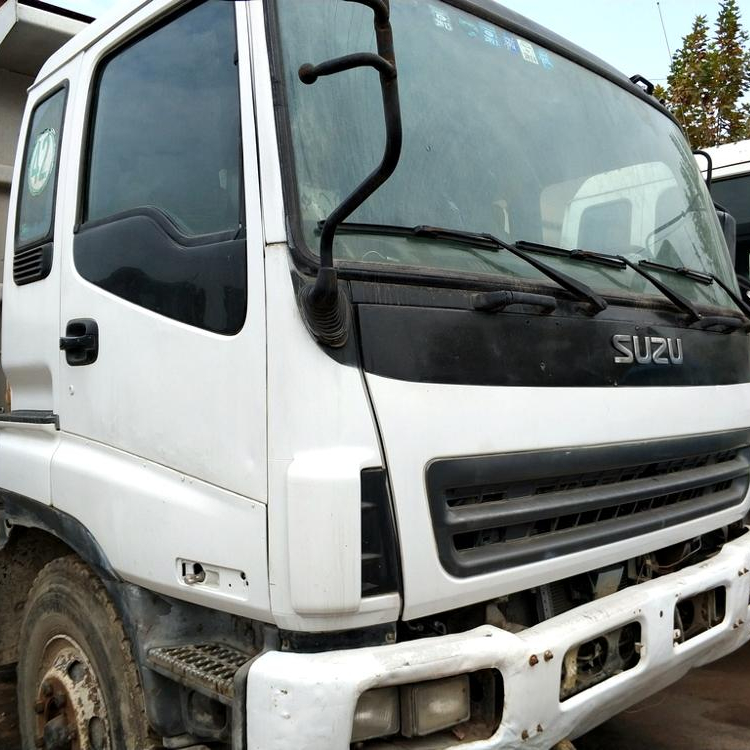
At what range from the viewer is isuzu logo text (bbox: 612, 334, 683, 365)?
8.19ft

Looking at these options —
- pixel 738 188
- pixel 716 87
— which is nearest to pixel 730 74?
pixel 716 87

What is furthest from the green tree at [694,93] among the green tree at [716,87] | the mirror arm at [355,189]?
the mirror arm at [355,189]

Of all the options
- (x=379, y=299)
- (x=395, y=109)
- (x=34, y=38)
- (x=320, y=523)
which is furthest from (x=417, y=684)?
(x=34, y=38)

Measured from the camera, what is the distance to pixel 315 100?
84.0 inches

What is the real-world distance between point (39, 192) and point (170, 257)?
995 mm

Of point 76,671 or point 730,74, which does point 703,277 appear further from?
point 730,74

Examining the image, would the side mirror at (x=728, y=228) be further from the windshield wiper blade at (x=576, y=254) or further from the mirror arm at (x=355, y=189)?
the mirror arm at (x=355, y=189)

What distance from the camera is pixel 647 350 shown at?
2.58 meters

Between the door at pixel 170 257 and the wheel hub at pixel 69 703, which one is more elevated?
the door at pixel 170 257

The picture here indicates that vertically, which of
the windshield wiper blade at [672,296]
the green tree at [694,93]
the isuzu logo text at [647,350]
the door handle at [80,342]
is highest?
the green tree at [694,93]

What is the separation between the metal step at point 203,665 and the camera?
6.42 ft

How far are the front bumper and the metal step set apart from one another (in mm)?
137

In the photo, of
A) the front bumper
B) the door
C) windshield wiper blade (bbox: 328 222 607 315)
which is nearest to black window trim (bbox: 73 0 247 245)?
the door

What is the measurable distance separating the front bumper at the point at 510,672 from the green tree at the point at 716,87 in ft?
27.3
